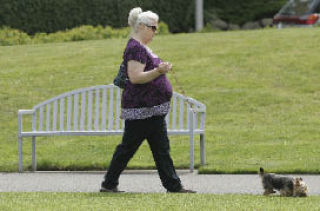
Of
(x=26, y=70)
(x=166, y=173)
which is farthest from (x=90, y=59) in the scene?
(x=166, y=173)

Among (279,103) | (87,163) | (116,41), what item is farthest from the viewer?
(116,41)

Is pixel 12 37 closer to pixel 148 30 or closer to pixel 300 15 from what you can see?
pixel 300 15

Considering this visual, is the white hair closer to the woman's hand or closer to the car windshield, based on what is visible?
the woman's hand

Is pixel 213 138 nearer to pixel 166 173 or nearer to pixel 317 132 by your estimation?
pixel 317 132

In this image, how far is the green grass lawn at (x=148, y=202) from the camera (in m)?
7.60

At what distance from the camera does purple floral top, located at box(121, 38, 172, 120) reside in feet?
27.6

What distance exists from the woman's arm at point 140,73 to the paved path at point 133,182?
3.96 feet

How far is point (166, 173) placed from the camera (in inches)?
342

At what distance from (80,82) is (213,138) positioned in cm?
374

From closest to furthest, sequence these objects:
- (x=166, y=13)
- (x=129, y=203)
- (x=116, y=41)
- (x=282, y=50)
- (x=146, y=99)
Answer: (x=129, y=203), (x=146, y=99), (x=282, y=50), (x=116, y=41), (x=166, y=13)

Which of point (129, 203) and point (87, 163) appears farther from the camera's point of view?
point (87, 163)

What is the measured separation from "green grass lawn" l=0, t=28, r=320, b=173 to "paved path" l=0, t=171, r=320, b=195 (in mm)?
391

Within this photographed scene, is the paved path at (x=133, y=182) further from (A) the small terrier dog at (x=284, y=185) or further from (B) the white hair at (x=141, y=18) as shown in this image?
(B) the white hair at (x=141, y=18)

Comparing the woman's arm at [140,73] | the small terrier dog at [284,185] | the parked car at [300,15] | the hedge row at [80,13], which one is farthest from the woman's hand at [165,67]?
the parked car at [300,15]
